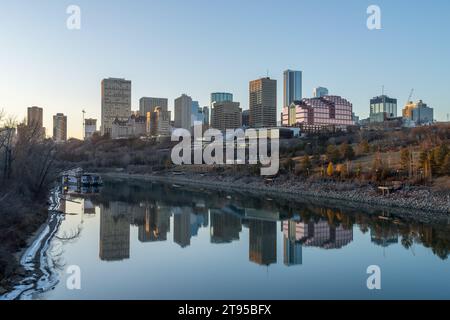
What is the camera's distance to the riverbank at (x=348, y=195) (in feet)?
67.2

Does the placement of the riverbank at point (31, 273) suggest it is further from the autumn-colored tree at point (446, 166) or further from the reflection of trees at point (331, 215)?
the autumn-colored tree at point (446, 166)

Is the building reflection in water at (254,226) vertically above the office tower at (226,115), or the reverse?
the office tower at (226,115)

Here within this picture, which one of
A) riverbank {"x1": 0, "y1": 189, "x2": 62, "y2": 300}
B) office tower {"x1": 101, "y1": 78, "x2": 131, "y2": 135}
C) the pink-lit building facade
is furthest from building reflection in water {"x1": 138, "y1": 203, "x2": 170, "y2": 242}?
office tower {"x1": 101, "y1": 78, "x2": 131, "y2": 135}

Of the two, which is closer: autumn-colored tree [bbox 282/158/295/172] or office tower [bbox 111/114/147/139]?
autumn-colored tree [bbox 282/158/295/172]

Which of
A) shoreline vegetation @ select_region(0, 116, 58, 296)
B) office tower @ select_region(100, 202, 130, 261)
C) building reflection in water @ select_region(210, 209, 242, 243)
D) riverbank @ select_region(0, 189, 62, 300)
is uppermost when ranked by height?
shoreline vegetation @ select_region(0, 116, 58, 296)

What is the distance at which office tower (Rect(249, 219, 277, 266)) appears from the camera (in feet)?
40.5

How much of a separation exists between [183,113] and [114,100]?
2129cm

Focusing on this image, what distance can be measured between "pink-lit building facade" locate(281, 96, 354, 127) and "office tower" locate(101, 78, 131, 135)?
55.0 metres

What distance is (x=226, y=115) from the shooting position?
338 feet

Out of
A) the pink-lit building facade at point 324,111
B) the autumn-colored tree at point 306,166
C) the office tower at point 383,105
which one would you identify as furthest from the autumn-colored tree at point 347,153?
the office tower at point 383,105

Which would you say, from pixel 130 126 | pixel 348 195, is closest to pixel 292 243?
pixel 348 195

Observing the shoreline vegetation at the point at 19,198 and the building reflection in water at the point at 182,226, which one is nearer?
the shoreline vegetation at the point at 19,198

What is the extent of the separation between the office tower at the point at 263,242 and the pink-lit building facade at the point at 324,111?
67.1m

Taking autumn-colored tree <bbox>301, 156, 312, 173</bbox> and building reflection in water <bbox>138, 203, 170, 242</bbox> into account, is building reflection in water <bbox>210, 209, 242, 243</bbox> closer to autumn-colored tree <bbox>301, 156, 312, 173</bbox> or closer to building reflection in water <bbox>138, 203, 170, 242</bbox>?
building reflection in water <bbox>138, 203, 170, 242</bbox>
